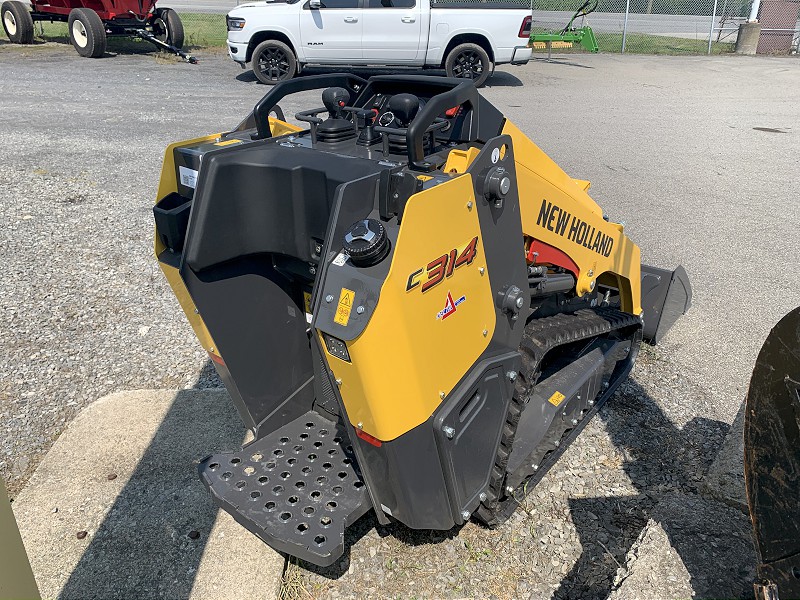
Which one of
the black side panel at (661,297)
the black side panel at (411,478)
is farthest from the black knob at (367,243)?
the black side panel at (661,297)

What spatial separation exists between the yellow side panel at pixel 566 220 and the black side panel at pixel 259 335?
117cm

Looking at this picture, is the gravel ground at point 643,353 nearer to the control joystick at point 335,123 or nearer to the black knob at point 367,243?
the black knob at point 367,243

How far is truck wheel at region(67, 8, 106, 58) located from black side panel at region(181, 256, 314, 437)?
15.5m

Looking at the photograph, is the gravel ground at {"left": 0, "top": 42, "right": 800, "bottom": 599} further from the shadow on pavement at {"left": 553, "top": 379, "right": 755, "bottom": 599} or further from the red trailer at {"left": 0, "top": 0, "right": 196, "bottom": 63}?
the red trailer at {"left": 0, "top": 0, "right": 196, "bottom": 63}

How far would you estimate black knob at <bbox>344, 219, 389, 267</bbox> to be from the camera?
209cm

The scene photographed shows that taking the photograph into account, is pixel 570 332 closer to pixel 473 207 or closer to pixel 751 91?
pixel 473 207

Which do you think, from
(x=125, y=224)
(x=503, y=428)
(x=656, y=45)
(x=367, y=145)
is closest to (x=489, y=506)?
(x=503, y=428)

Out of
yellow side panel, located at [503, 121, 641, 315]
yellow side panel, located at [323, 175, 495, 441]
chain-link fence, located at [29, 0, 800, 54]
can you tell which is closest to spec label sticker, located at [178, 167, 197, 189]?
yellow side panel, located at [323, 175, 495, 441]

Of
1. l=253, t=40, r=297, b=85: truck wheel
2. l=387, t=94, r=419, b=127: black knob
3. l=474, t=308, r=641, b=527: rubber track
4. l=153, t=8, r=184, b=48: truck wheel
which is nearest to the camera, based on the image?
l=387, t=94, r=419, b=127: black knob

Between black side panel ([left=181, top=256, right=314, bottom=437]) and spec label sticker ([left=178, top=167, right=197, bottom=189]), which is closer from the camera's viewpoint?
spec label sticker ([left=178, top=167, right=197, bottom=189])

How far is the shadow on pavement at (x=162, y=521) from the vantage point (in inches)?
111

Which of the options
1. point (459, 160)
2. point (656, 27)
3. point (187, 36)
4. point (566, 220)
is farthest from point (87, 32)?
point (656, 27)

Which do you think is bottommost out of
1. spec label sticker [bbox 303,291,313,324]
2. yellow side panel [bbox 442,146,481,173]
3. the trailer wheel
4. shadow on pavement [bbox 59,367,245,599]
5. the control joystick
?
shadow on pavement [bbox 59,367,245,599]

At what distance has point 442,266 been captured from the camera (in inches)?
90.7
